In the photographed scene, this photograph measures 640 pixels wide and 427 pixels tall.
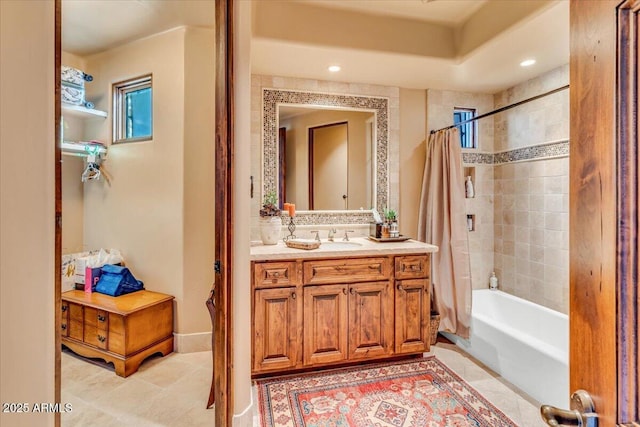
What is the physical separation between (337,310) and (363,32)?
6.76 feet

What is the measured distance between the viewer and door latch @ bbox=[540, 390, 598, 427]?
0.51m

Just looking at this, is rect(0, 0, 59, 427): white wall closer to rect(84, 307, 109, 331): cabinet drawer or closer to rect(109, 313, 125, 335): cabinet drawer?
rect(109, 313, 125, 335): cabinet drawer

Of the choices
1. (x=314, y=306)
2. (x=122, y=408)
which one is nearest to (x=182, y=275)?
(x=122, y=408)

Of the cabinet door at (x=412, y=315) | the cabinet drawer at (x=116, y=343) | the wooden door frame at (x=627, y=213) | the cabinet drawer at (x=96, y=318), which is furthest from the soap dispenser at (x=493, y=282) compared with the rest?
the cabinet drawer at (x=96, y=318)

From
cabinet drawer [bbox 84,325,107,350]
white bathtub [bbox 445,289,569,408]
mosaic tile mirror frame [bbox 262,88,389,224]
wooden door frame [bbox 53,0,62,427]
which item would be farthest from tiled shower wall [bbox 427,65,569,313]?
cabinet drawer [bbox 84,325,107,350]

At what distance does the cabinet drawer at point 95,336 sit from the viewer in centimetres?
A: 220

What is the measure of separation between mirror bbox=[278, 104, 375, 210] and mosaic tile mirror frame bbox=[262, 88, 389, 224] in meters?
0.05

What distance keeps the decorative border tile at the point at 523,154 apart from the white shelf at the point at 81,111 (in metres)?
3.16

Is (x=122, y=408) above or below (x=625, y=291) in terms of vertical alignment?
below

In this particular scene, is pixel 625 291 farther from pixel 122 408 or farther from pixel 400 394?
pixel 122 408

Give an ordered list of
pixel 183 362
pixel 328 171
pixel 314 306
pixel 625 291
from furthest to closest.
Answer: pixel 328 171 → pixel 183 362 → pixel 314 306 → pixel 625 291

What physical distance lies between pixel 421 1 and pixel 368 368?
269cm

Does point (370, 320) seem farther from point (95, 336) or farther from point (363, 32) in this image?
point (363, 32)

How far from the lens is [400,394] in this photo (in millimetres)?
2031
